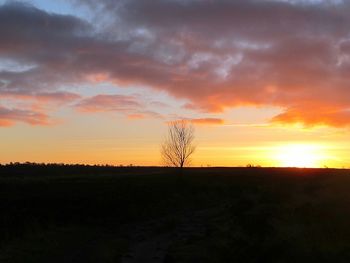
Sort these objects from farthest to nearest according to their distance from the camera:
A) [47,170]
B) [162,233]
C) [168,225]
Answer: [47,170] < [168,225] < [162,233]

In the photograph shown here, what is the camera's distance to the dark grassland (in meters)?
20.6

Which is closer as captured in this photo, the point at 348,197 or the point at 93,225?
the point at 348,197

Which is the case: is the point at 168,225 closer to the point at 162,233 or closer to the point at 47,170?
the point at 162,233

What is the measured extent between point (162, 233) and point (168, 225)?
2.40 metres

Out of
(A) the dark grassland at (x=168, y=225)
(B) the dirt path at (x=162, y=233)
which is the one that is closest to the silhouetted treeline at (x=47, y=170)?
(A) the dark grassland at (x=168, y=225)

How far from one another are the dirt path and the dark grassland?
3.1 inches

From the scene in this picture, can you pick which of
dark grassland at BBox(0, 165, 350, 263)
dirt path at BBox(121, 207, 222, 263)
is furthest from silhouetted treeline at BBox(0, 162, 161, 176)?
dirt path at BBox(121, 207, 222, 263)

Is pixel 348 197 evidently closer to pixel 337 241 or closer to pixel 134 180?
pixel 337 241

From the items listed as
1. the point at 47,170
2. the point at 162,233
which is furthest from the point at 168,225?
the point at 47,170

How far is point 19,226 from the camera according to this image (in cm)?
3394

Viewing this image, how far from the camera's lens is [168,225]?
34219 millimetres

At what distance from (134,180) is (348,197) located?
3829 centimetres

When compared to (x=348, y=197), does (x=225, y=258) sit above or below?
below

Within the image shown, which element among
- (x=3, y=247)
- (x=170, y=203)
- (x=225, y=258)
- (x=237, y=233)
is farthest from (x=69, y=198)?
(x=225, y=258)
